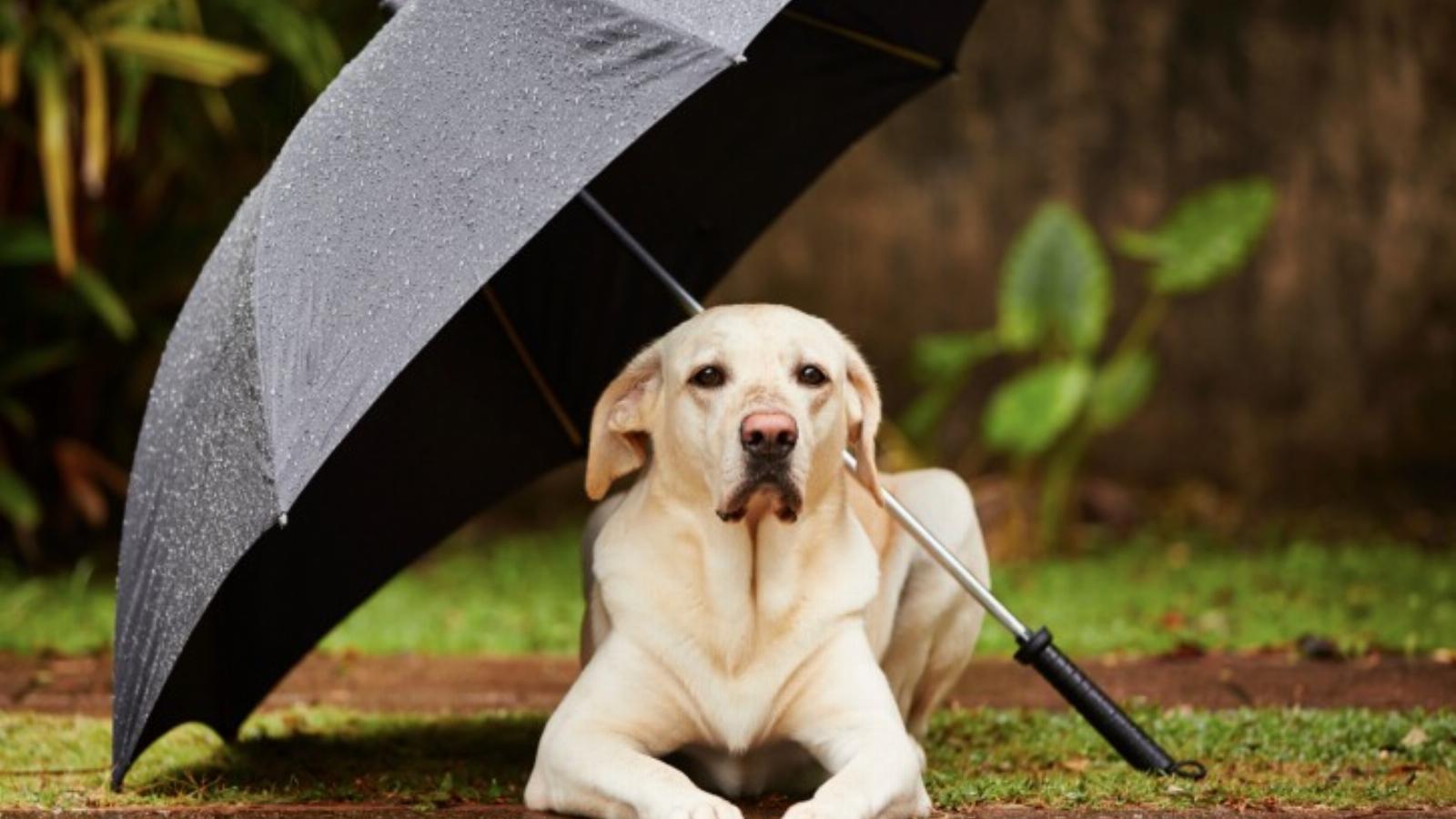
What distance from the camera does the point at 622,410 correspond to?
13.8ft

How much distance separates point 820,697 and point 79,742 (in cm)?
212

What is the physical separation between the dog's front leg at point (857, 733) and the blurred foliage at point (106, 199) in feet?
14.1

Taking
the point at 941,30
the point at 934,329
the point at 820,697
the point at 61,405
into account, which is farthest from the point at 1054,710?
the point at 61,405

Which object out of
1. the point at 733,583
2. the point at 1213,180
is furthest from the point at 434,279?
the point at 1213,180

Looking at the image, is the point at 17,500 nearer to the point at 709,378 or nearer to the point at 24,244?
the point at 24,244

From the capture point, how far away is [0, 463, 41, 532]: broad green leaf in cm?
781

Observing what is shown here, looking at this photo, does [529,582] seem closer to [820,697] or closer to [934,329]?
[934,329]

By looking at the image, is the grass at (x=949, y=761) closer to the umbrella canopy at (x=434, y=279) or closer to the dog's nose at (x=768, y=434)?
the umbrella canopy at (x=434, y=279)

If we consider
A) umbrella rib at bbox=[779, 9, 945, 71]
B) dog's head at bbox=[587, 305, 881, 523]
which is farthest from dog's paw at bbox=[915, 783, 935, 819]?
umbrella rib at bbox=[779, 9, 945, 71]

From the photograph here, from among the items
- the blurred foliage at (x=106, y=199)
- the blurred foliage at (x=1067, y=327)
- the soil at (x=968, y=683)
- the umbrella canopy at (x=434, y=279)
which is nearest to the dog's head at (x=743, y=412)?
the umbrella canopy at (x=434, y=279)

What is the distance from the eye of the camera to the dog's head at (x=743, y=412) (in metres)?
3.81

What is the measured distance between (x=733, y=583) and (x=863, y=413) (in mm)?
477

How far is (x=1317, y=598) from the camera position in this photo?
739cm

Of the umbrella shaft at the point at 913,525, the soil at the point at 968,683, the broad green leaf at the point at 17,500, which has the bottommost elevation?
the broad green leaf at the point at 17,500
